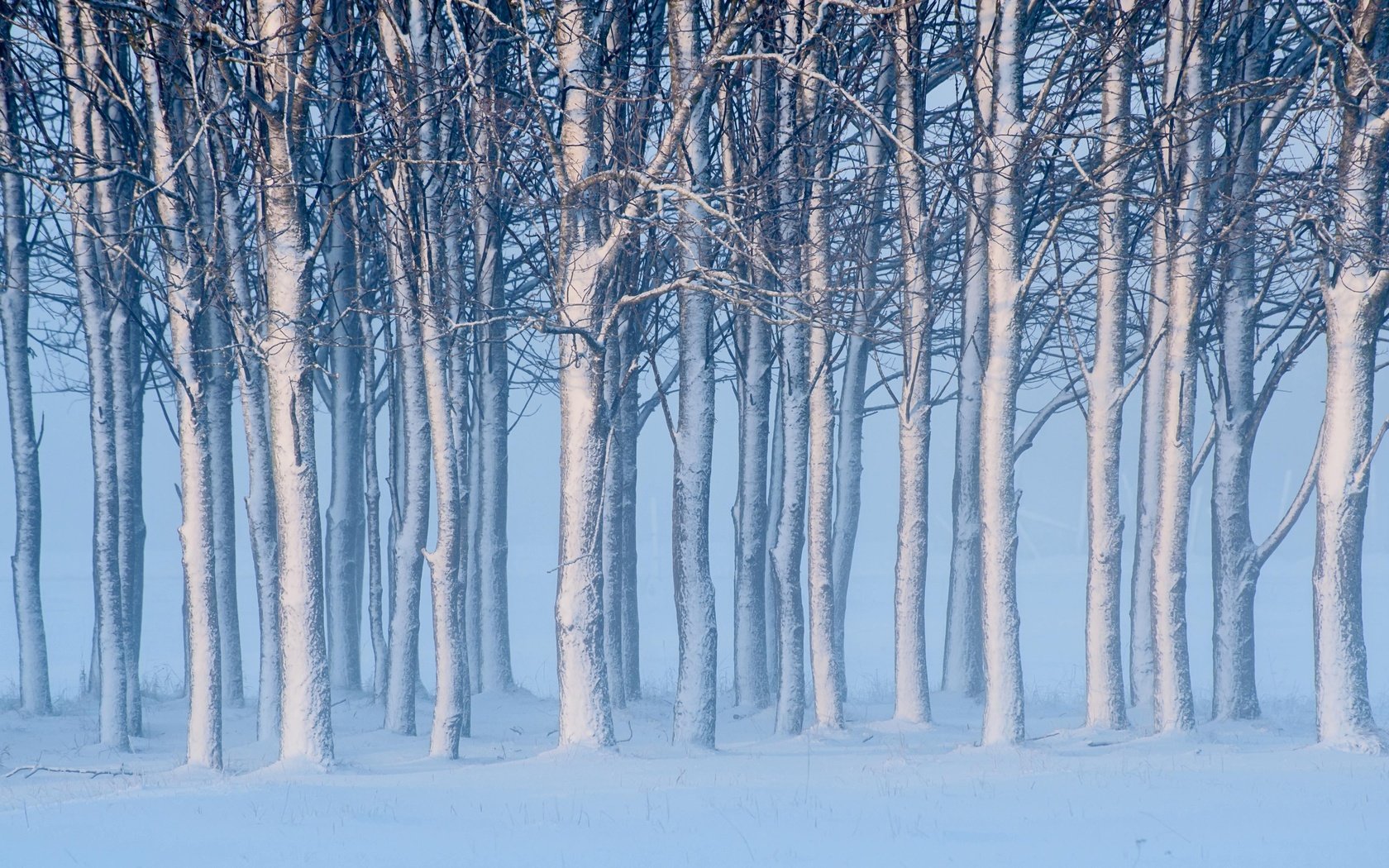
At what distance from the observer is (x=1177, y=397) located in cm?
1046

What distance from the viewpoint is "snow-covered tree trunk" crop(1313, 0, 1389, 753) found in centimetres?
912

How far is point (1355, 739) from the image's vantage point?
9.10m

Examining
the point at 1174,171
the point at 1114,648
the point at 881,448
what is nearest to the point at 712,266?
the point at 1174,171

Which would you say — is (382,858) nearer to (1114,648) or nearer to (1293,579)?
(1114,648)

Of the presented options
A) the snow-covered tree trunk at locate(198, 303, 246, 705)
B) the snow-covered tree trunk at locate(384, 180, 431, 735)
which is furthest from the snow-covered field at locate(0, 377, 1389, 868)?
the snow-covered tree trunk at locate(198, 303, 246, 705)

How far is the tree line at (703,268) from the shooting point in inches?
358

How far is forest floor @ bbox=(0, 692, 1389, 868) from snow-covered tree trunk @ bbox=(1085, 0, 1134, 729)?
58 cm

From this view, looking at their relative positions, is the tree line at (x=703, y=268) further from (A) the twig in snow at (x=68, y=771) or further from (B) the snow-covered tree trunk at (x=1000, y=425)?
(A) the twig in snow at (x=68, y=771)

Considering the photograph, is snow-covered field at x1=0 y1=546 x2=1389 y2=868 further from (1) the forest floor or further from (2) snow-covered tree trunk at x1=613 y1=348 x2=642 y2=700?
(2) snow-covered tree trunk at x1=613 y1=348 x2=642 y2=700

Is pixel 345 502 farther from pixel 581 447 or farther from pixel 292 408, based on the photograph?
pixel 581 447

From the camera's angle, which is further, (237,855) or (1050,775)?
(1050,775)

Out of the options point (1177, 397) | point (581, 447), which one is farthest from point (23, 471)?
point (1177, 397)

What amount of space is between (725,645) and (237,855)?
91.8 ft

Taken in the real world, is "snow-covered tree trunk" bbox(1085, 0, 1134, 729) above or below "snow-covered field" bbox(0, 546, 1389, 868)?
above
